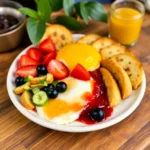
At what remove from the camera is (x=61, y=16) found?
140 cm

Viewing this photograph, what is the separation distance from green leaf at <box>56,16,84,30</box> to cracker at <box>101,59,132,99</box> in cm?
35

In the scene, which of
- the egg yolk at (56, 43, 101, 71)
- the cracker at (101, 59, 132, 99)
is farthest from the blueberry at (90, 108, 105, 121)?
the egg yolk at (56, 43, 101, 71)

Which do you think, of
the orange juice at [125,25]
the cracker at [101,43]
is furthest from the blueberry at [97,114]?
the orange juice at [125,25]

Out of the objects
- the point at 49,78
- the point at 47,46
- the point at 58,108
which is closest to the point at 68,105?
the point at 58,108

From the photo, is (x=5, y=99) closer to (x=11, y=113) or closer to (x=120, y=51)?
(x=11, y=113)

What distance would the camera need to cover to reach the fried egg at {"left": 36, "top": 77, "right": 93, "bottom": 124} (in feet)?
3.28

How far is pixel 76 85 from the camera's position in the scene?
1096 mm

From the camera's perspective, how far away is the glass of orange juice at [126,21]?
1343mm

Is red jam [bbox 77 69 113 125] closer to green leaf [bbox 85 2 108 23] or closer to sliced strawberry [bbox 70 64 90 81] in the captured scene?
sliced strawberry [bbox 70 64 90 81]

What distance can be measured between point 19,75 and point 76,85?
24 centimetres

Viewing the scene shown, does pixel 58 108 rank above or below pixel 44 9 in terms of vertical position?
below

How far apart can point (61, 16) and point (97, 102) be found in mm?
521

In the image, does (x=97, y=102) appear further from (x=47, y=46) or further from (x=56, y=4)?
(x=56, y=4)

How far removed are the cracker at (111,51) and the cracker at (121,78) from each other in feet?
0.32
